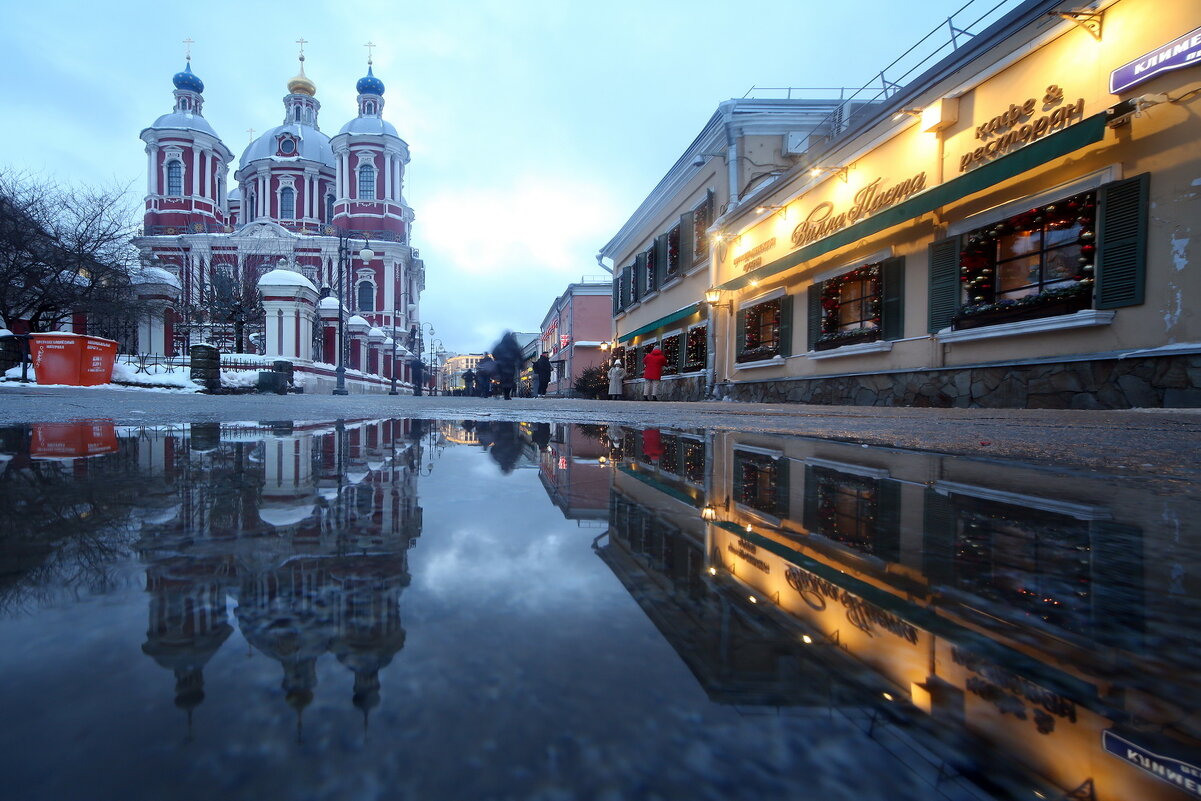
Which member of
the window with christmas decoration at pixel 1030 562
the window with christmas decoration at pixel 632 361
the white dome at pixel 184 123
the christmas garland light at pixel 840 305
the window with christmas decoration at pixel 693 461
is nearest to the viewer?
the window with christmas decoration at pixel 1030 562

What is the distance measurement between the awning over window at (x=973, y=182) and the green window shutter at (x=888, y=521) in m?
6.82

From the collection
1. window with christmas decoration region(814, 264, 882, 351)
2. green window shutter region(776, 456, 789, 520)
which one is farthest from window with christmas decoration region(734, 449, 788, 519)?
window with christmas decoration region(814, 264, 882, 351)

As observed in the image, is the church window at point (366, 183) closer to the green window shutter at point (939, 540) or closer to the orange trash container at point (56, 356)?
the orange trash container at point (56, 356)

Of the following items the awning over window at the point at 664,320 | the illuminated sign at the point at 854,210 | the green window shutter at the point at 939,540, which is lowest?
the green window shutter at the point at 939,540

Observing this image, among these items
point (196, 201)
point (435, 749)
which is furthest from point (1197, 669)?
point (196, 201)

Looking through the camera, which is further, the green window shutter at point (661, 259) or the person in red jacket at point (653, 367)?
the green window shutter at point (661, 259)

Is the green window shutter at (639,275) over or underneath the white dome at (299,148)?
underneath

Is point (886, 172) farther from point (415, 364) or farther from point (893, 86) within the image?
point (415, 364)

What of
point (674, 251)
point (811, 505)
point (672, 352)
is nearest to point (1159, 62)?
point (811, 505)

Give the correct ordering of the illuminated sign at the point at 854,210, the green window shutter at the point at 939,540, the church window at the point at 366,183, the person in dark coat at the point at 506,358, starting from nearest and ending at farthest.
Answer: the green window shutter at the point at 939,540 < the illuminated sign at the point at 854,210 < the person in dark coat at the point at 506,358 < the church window at the point at 366,183

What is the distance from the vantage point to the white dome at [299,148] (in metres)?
40.4

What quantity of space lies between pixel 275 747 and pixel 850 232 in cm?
1063

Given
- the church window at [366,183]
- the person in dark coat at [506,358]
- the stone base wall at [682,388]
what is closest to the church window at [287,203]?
the church window at [366,183]

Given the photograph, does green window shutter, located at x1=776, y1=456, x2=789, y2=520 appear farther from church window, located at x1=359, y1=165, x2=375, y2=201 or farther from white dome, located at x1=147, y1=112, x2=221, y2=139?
white dome, located at x1=147, y1=112, x2=221, y2=139
